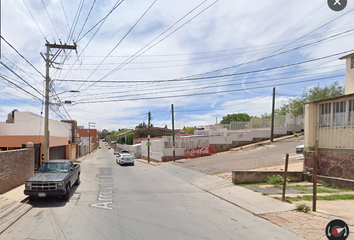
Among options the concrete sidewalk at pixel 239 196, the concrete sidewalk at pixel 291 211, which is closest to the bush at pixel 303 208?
the concrete sidewalk at pixel 291 211

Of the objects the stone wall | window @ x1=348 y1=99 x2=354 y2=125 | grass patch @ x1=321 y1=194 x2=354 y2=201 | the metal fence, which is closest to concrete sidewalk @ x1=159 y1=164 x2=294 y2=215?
grass patch @ x1=321 y1=194 x2=354 y2=201

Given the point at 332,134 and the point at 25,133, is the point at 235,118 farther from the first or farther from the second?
the point at 332,134

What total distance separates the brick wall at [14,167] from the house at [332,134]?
1480 cm

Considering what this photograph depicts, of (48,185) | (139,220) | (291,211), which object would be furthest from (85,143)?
(291,211)

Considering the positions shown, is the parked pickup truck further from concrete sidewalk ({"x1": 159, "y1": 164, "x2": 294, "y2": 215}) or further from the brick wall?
concrete sidewalk ({"x1": 159, "y1": 164, "x2": 294, "y2": 215})

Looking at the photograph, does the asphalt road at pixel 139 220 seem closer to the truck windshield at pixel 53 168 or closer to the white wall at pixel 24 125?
the truck windshield at pixel 53 168

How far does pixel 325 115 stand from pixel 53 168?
531 inches

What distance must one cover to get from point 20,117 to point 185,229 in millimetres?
22082

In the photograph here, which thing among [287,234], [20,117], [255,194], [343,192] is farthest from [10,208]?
[20,117]

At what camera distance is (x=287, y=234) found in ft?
22.0

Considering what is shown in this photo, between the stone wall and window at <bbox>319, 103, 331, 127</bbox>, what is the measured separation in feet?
4.81

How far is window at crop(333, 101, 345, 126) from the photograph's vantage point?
12283 mm

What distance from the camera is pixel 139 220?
746cm

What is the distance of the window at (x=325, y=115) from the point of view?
12992 millimetres
